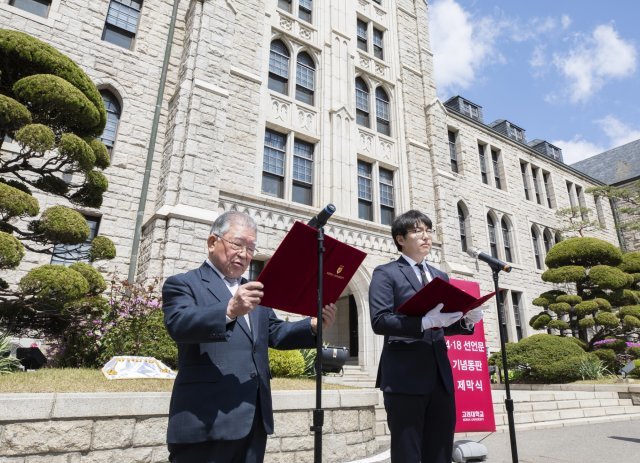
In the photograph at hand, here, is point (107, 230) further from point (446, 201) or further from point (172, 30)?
point (446, 201)

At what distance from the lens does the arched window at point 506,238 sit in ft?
67.6

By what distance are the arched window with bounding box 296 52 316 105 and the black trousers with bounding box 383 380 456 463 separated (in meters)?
13.4

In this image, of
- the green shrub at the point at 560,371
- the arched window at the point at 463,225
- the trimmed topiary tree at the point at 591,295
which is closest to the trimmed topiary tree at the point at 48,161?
the green shrub at the point at 560,371

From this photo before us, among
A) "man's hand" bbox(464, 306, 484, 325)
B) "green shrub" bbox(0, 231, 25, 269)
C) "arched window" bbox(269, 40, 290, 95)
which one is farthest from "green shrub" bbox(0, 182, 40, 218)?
"arched window" bbox(269, 40, 290, 95)

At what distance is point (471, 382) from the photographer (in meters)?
6.05

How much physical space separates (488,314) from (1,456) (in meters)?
17.4

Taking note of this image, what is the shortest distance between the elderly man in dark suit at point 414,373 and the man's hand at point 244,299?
3.33 ft

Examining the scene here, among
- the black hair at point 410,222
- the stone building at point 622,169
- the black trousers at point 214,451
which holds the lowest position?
the black trousers at point 214,451

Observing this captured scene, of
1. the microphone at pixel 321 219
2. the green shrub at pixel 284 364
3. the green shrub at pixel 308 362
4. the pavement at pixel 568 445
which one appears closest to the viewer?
the microphone at pixel 321 219

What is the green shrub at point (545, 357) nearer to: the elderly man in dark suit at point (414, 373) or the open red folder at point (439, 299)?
the elderly man in dark suit at point (414, 373)

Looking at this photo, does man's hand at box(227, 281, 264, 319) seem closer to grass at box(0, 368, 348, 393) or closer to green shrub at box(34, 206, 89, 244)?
grass at box(0, 368, 348, 393)

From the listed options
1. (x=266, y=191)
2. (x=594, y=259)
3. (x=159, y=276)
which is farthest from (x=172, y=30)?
(x=594, y=259)

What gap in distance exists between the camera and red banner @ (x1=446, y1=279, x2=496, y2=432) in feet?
19.1

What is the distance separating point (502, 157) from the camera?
22391mm
